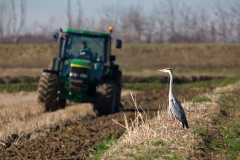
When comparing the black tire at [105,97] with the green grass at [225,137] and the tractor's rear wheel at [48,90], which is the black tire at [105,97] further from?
the green grass at [225,137]

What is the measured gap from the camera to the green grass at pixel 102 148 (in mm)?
9004

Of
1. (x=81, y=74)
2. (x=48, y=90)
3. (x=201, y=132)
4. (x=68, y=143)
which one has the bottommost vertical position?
(x=68, y=143)

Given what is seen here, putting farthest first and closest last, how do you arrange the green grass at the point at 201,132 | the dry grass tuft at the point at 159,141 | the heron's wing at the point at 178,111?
the green grass at the point at 201,132 → the heron's wing at the point at 178,111 → the dry grass tuft at the point at 159,141

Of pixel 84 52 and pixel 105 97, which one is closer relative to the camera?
pixel 105 97

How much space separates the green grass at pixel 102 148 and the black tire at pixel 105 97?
5220 mm

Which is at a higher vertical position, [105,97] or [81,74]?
[81,74]

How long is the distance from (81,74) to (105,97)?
3.17 ft

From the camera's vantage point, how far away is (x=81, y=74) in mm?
15711

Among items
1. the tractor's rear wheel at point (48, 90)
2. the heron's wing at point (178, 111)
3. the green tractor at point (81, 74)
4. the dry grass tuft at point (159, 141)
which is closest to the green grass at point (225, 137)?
the dry grass tuft at point (159, 141)

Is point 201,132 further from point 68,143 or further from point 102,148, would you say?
point 68,143

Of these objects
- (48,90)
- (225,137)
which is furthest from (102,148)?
(48,90)

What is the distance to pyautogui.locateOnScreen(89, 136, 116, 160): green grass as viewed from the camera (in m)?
9.00

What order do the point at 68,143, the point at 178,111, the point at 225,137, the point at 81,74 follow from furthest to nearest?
1. the point at 81,74
2. the point at 68,143
3. the point at 225,137
4. the point at 178,111

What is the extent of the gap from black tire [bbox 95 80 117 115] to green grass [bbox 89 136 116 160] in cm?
522
